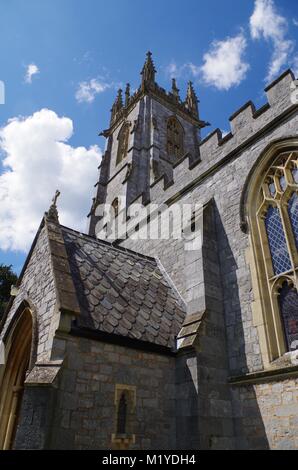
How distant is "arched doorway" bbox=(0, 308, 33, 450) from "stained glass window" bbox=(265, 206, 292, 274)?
16.8 feet

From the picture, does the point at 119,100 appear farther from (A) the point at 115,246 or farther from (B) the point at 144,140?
(A) the point at 115,246

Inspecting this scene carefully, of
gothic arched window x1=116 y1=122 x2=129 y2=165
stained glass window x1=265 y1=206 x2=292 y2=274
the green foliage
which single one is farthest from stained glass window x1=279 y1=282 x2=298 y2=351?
the green foliage

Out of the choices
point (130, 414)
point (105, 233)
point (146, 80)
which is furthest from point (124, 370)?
point (146, 80)

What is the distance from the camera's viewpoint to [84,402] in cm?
521

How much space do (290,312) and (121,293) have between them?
3.32 meters

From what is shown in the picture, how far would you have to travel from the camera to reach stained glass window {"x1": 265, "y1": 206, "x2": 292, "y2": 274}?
22.4 feet

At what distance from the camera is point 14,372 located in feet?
23.9

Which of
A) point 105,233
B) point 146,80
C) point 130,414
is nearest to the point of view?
point 130,414

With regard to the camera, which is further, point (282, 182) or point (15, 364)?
point (282, 182)

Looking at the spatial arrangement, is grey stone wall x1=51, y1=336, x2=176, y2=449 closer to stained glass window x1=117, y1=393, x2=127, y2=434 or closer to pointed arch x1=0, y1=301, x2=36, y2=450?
stained glass window x1=117, y1=393, x2=127, y2=434

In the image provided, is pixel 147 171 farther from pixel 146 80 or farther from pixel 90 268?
pixel 90 268

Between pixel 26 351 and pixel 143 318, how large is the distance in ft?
8.58

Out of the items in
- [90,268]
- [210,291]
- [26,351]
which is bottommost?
[26,351]

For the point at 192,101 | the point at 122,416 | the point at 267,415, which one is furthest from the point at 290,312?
the point at 192,101
